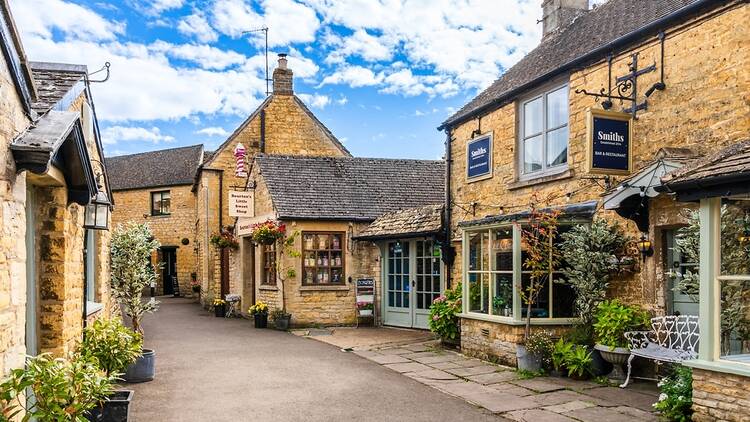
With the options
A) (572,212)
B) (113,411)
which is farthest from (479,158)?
(113,411)

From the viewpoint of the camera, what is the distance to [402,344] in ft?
41.7

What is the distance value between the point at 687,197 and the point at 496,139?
18.1 feet

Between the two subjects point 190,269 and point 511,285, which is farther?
point 190,269

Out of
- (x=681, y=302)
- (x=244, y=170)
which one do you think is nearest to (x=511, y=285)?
(x=681, y=302)

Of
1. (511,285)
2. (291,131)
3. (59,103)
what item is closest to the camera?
(59,103)

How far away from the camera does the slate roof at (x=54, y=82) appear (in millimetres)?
5336

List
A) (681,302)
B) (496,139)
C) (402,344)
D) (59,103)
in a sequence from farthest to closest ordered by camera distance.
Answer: (402,344)
(496,139)
(681,302)
(59,103)

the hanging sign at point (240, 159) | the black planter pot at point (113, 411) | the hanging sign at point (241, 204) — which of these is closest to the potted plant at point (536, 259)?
the black planter pot at point (113, 411)

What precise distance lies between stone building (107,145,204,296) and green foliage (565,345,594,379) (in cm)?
2217

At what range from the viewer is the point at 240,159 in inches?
835

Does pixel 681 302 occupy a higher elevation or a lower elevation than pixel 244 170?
lower

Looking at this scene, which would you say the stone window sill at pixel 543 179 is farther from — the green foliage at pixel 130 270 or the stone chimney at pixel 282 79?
the stone chimney at pixel 282 79

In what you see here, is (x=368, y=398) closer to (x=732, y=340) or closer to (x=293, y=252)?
(x=732, y=340)

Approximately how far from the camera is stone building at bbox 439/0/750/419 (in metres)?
7.54
